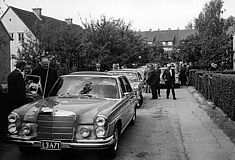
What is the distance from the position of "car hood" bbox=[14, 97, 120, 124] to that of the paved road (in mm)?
952

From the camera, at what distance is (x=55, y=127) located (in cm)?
548

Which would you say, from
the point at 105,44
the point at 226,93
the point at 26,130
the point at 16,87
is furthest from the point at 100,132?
the point at 105,44

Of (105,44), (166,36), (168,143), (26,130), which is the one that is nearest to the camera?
(26,130)

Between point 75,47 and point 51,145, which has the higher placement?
point 75,47

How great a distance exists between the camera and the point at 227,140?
24.0 ft

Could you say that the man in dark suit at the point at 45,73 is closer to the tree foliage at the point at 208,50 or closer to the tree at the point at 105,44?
the tree at the point at 105,44

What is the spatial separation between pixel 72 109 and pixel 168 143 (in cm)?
268

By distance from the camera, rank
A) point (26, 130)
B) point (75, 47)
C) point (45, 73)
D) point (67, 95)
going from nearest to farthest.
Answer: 1. point (26, 130)
2. point (67, 95)
3. point (45, 73)
4. point (75, 47)

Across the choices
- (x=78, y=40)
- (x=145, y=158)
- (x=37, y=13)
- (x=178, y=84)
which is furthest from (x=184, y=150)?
A: (x=37, y=13)

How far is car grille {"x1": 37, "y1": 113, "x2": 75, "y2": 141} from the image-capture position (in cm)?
544

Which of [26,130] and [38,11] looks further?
[38,11]

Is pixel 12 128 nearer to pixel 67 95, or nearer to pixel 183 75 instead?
pixel 67 95

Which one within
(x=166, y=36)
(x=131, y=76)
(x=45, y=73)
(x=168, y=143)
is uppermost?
(x=166, y=36)

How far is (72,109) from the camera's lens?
5.68m
